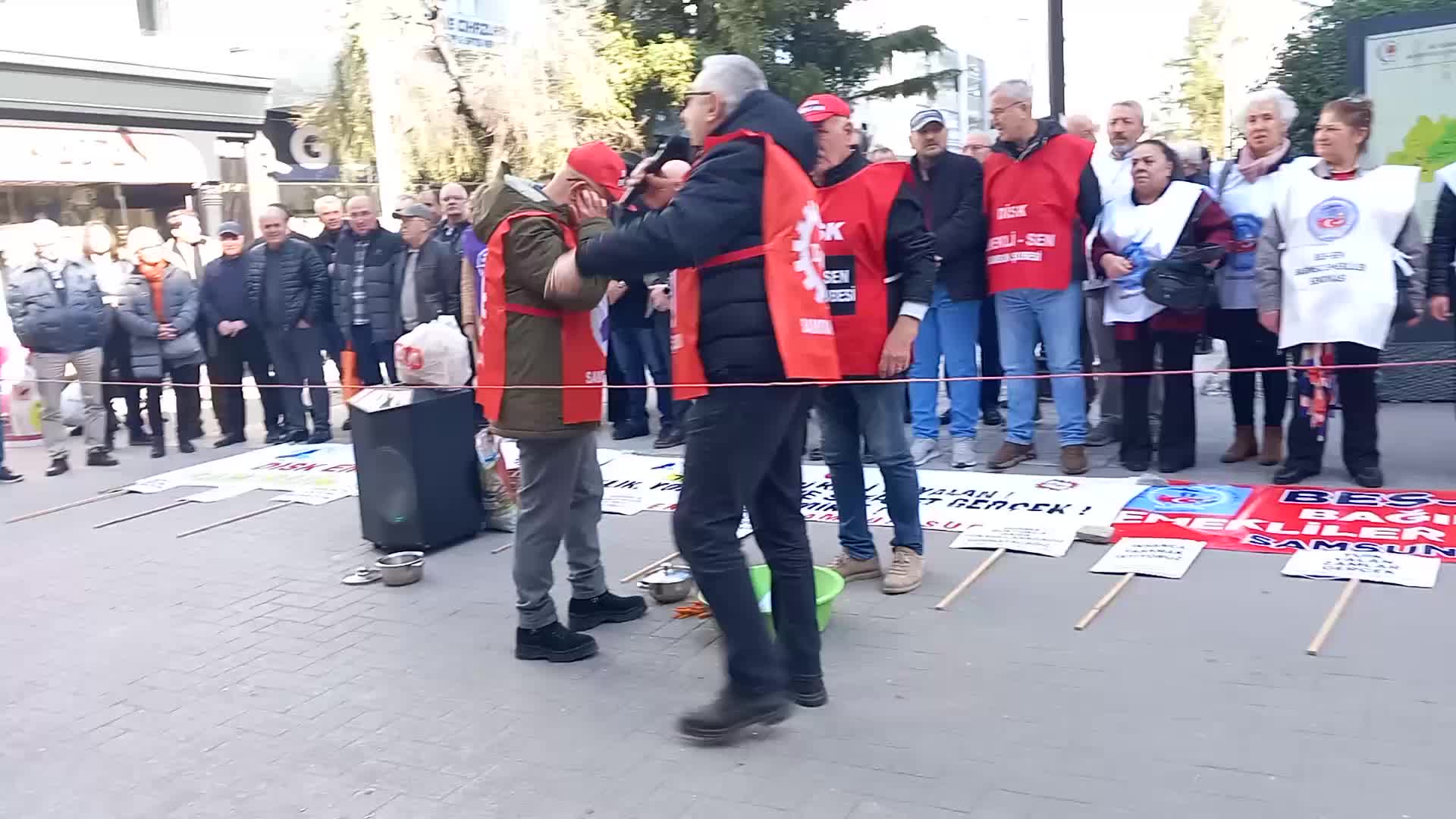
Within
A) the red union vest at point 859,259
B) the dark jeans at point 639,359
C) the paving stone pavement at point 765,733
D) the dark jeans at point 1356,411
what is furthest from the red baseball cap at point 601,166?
the dark jeans at point 639,359

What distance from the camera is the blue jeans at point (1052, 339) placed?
6766 mm

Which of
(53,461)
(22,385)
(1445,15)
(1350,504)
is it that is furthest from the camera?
(22,385)

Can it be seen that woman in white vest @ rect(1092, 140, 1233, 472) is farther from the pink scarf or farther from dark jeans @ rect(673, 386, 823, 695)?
dark jeans @ rect(673, 386, 823, 695)

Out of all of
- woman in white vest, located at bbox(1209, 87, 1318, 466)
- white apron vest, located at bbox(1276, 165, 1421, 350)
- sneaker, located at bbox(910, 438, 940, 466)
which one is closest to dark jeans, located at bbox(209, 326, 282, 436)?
sneaker, located at bbox(910, 438, 940, 466)

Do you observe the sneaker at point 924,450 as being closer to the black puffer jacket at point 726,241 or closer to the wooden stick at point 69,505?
the black puffer jacket at point 726,241

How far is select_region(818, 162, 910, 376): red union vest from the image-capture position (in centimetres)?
474

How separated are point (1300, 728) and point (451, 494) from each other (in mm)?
4135

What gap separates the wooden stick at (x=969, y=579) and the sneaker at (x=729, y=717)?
51.5 inches

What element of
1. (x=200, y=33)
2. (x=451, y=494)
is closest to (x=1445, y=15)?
(x=451, y=494)

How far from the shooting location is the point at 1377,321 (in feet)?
19.5

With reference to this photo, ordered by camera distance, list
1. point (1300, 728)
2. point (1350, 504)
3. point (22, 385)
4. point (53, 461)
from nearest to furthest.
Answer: point (1300, 728), point (1350, 504), point (53, 461), point (22, 385)

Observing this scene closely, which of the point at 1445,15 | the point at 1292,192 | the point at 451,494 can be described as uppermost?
the point at 1445,15

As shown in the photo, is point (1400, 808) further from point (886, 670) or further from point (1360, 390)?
point (1360, 390)

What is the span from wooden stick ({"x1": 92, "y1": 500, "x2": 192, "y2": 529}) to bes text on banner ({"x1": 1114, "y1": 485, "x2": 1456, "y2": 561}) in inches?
225
